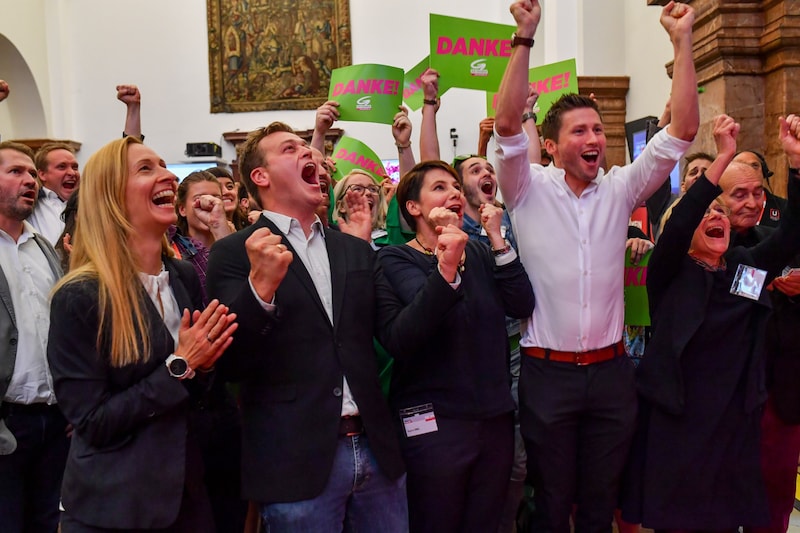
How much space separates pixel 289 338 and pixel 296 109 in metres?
12.0

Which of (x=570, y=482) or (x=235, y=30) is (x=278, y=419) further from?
(x=235, y=30)

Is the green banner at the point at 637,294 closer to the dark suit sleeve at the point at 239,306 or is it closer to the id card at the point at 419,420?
the id card at the point at 419,420

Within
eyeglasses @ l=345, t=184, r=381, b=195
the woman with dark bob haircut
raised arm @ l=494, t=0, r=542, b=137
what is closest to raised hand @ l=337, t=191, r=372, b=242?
the woman with dark bob haircut

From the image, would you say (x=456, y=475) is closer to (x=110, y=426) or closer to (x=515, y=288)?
(x=515, y=288)

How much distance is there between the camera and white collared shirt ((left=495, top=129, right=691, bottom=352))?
237 cm

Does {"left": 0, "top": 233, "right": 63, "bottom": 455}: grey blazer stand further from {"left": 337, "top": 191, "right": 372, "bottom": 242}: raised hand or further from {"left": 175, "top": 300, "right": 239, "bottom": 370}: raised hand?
{"left": 337, "top": 191, "right": 372, "bottom": 242}: raised hand

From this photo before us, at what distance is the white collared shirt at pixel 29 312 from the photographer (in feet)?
8.22

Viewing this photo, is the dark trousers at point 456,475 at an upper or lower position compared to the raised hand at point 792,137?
lower

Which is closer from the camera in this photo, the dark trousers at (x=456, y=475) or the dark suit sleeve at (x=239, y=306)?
the dark suit sleeve at (x=239, y=306)

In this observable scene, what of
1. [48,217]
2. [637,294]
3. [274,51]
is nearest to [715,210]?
[637,294]

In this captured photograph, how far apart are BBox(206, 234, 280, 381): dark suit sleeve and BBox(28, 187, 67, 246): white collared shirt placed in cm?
191

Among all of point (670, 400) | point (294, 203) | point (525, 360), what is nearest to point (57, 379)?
point (294, 203)

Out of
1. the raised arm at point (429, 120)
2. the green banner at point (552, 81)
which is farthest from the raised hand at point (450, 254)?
the green banner at point (552, 81)

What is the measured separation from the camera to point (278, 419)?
75.2 inches
